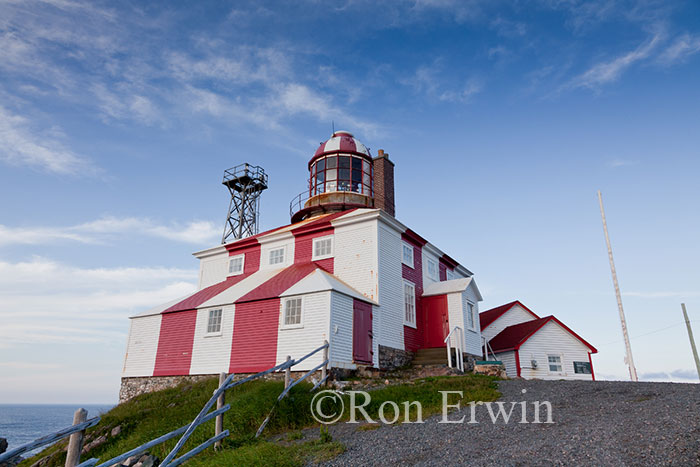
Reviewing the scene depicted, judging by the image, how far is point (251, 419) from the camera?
33.5 feet

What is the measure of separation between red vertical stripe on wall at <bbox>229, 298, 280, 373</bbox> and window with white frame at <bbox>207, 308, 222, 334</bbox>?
37.3 inches

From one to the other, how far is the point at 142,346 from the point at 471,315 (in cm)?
1443

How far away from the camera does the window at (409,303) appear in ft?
64.9

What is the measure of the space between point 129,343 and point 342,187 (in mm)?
12139

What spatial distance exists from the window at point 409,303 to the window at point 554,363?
8006 mm

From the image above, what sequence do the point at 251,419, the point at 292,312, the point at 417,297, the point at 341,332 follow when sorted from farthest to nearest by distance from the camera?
the point at 417,297, the point at 292,312, the point at 341,332, the point at 251,419

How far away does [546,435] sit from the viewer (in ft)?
23.9

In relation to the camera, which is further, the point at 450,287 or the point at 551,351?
the point at 551,351

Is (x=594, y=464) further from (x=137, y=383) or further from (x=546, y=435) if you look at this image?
(x=137, y=383)

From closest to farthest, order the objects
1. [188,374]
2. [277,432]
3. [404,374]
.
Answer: [277,432] → [404,374] → [188,374]

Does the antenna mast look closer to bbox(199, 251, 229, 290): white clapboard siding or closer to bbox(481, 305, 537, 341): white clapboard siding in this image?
bbox(481, 305, 537, 341): white clapboard siding

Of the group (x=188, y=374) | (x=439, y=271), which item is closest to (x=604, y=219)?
(x=439, y=271)

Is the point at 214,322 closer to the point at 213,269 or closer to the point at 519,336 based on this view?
the point at 213,269

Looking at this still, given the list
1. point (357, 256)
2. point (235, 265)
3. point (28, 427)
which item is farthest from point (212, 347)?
point (28, 427)
